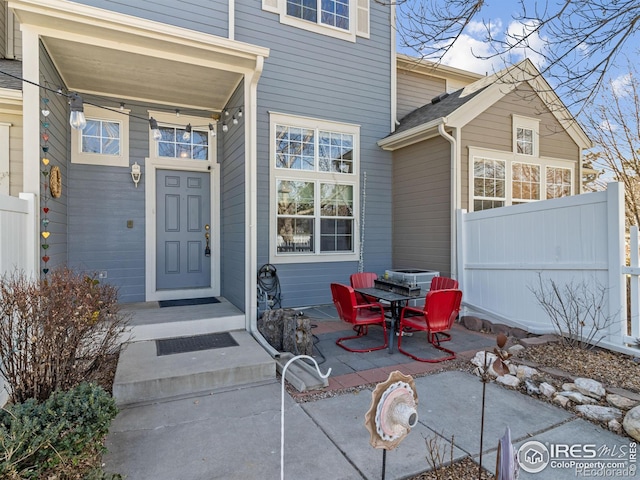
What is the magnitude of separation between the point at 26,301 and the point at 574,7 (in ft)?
16.0

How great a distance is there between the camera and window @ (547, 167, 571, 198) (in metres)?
7.05

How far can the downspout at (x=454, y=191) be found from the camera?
5805mm

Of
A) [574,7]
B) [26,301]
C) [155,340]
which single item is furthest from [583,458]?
[155,340]

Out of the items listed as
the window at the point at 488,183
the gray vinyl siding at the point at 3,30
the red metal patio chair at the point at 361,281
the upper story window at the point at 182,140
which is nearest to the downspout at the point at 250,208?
the red metal patio chair at the point at 361,281

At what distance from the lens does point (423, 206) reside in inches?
257

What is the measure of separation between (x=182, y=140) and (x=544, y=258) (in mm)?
5646

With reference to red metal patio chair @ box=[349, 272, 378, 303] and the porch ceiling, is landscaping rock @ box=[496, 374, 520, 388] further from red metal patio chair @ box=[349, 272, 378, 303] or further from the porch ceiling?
the porch ceiling

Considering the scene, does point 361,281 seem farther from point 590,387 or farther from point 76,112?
point 76,112

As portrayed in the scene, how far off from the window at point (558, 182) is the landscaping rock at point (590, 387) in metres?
4.84

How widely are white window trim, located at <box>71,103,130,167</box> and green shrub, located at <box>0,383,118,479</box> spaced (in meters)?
4.11

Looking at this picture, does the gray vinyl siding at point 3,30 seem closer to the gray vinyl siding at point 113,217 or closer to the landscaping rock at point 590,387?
the gray vinyl siding at point 113,217

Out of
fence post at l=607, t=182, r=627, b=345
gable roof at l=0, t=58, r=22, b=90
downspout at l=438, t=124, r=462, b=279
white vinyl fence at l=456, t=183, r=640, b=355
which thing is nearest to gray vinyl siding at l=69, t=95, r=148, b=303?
gable roof at l=0, t=58, r=22, b=90

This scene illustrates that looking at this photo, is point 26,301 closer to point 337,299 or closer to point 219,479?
point 219,479

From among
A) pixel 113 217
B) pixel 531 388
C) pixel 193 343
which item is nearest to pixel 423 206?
pixel 531 388
